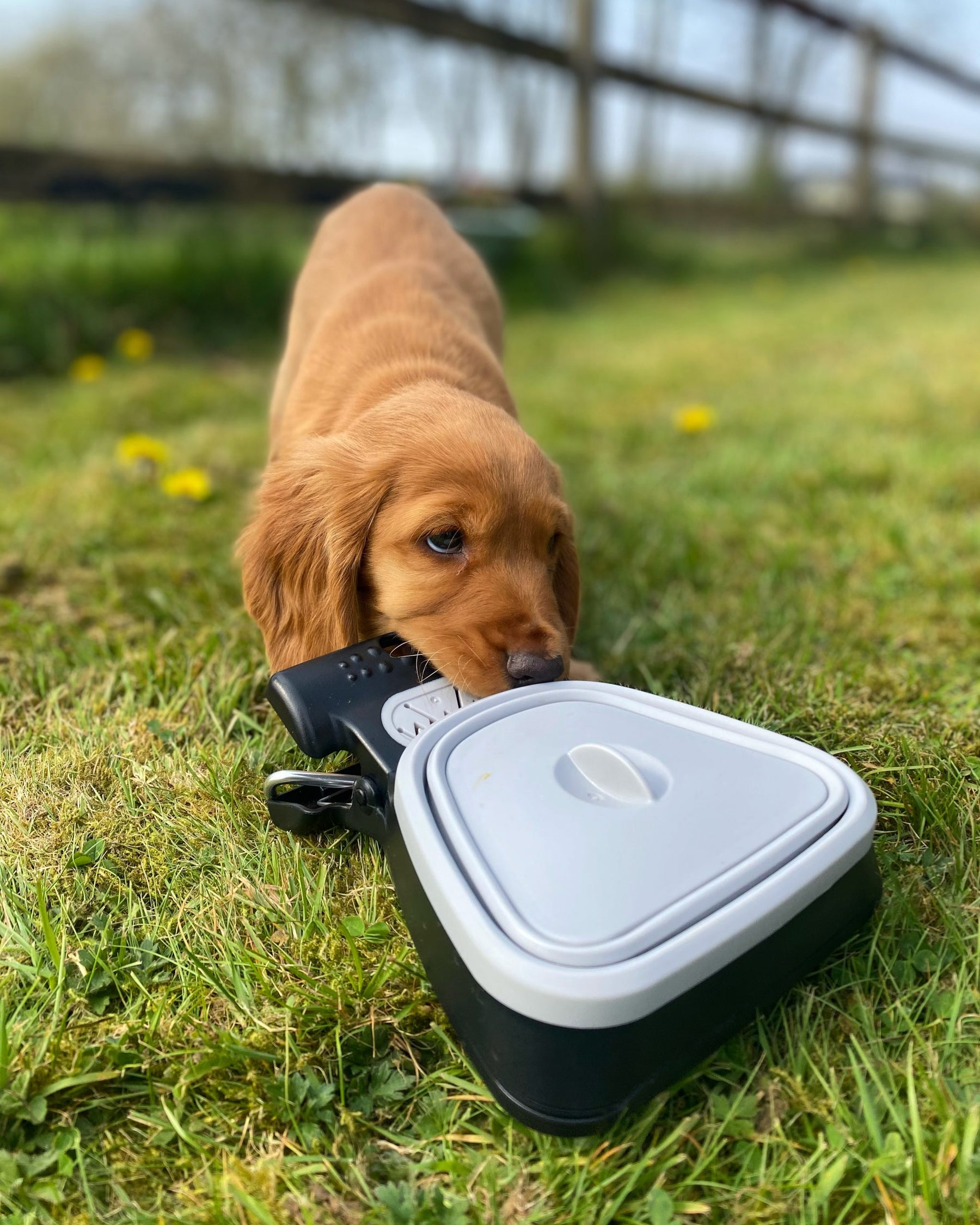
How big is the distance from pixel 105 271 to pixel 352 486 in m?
3.94

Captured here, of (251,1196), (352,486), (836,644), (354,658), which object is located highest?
(352,486)

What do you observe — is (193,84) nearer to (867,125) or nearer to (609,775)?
(609,775)

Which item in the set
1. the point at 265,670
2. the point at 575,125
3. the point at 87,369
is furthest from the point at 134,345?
the point at 575,125

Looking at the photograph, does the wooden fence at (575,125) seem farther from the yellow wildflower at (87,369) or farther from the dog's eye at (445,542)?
the dog's eye at (445,542)

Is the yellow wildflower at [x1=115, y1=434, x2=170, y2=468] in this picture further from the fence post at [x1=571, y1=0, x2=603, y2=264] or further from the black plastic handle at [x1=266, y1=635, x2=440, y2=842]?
the fence post at [x1=571, y1=0, x2=603, y2=264]

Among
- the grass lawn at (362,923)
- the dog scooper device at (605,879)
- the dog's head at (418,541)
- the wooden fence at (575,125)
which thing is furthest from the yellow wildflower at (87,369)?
the dog scooper device at (605,879)

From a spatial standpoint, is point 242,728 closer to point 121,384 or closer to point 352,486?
point 352,486

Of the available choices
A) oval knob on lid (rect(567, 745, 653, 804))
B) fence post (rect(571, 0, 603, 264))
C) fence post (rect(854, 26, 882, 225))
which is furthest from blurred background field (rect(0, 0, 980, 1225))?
fence post (rect(854, 26, 882, 225))

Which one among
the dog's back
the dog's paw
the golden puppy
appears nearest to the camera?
the golden puppy

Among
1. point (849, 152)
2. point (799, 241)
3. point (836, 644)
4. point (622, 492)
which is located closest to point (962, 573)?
point (836, 644)

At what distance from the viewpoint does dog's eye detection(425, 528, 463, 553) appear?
181cm

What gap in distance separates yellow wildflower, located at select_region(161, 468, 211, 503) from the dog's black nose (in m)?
1.59

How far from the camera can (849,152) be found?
1228 cm

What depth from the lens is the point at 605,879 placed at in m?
1.07
